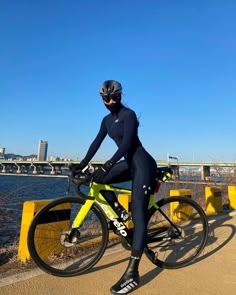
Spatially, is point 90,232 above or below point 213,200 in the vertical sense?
below

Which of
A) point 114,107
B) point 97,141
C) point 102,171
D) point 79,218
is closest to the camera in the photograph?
point 102,171

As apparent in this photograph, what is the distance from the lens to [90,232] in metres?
3.92

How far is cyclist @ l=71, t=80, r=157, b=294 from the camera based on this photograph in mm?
3214

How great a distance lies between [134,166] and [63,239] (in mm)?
1120

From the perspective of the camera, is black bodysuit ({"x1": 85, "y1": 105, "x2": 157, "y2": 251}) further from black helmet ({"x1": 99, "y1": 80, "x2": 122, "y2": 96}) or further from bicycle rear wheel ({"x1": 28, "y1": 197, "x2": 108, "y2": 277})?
bicycle rear wheel ({"x1": 28, "y1": 197, "x2": 108, "y2": 277})

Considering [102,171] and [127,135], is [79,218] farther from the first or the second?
[127,135]

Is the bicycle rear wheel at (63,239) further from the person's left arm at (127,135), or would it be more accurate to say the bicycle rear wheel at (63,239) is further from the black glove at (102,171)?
the person's left arm at (127,135)

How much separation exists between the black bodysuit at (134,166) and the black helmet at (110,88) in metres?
0.22

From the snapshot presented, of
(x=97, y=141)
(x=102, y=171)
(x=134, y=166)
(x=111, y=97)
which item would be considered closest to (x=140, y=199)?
(x=134, y=166)

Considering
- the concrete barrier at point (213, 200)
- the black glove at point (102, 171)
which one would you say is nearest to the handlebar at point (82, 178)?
the black glove at point (102, 171)

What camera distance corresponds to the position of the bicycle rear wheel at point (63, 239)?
3.19m

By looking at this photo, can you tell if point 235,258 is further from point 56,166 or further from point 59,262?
point 56,166

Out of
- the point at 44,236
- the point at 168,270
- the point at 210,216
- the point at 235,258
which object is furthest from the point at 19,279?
the point at 210,216

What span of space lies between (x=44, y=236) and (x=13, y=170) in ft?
318
